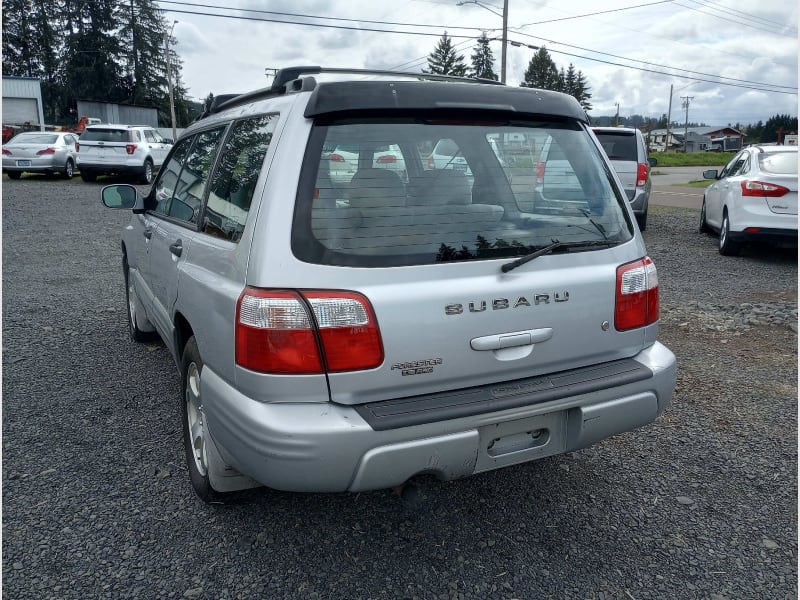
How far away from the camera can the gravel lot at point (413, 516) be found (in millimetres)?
2521

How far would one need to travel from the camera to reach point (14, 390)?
4.41 m

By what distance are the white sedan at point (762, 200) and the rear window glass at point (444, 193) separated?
6902 mm

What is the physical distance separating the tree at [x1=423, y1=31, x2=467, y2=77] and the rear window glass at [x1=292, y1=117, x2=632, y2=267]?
78117 mm

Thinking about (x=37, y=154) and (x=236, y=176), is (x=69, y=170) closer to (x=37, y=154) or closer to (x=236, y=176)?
(x=37, y=154)

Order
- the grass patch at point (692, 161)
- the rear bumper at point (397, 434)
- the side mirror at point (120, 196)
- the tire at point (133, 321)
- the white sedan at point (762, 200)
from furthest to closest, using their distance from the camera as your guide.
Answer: the grass patch at point (692, 161) → the white sedan at point (762, 200) → the tire at point (133, 321) → the side mirror at point (120, 196) → the rear bumper at point (397, 434)

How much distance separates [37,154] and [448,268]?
21.8 meters

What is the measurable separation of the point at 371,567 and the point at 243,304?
1.15 metres

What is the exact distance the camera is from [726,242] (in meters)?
9.43

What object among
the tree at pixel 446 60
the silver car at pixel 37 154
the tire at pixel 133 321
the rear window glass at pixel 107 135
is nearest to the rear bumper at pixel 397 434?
the tire at pixel 133 321

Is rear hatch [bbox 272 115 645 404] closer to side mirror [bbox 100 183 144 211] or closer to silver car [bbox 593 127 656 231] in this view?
side mirror [bbox 100 183 144 211]

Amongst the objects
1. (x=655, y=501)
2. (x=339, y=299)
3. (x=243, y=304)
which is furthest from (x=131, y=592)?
(x=655, y=501)

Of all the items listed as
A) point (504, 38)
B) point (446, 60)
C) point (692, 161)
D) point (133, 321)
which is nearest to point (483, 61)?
point (446, 60)

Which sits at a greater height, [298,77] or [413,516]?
[298,77]

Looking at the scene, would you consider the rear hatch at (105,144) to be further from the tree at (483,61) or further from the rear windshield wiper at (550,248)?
the tree at (483,61)
